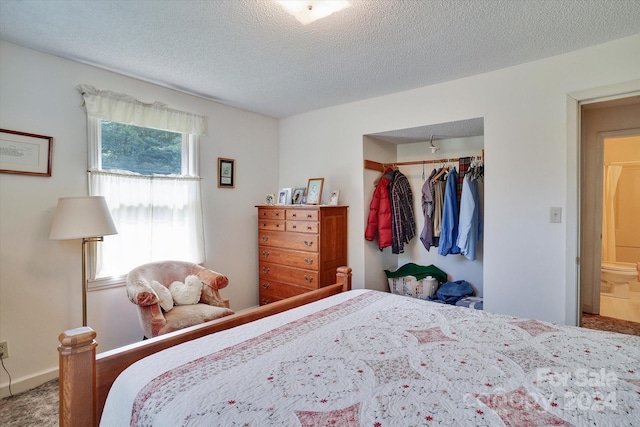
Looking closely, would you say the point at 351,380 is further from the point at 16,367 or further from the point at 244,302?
the point at 244,302

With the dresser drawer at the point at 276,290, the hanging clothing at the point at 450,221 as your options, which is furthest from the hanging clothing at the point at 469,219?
the dresser drawer at the point at 276,290

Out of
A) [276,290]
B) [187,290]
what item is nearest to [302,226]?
[276,290]

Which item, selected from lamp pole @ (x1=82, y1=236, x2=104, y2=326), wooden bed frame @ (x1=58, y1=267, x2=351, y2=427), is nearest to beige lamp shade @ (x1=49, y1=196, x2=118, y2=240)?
lamp pole @ (x1=82, y1=236, x2=104, y2=326)

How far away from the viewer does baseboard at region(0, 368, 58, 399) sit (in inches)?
86.6

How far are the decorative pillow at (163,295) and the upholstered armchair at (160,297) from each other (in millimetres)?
19

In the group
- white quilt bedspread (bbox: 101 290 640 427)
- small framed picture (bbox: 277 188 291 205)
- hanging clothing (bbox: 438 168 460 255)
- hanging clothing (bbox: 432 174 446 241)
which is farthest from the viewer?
small framed picture (bbox: 277 188 291 205)

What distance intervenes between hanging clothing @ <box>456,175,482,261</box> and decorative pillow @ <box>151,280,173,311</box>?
2.66 metres

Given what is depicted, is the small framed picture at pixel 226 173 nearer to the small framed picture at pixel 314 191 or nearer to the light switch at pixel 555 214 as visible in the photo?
the small framed picture at pixel 314 191

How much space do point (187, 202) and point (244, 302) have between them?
4.57 ft

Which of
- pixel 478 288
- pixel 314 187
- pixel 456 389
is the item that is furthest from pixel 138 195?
pixel 478 288

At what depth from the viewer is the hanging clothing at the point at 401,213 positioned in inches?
143

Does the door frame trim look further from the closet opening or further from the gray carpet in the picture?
the gray carpet

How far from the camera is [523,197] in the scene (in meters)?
2.61

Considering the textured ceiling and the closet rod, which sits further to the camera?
the closet rod
